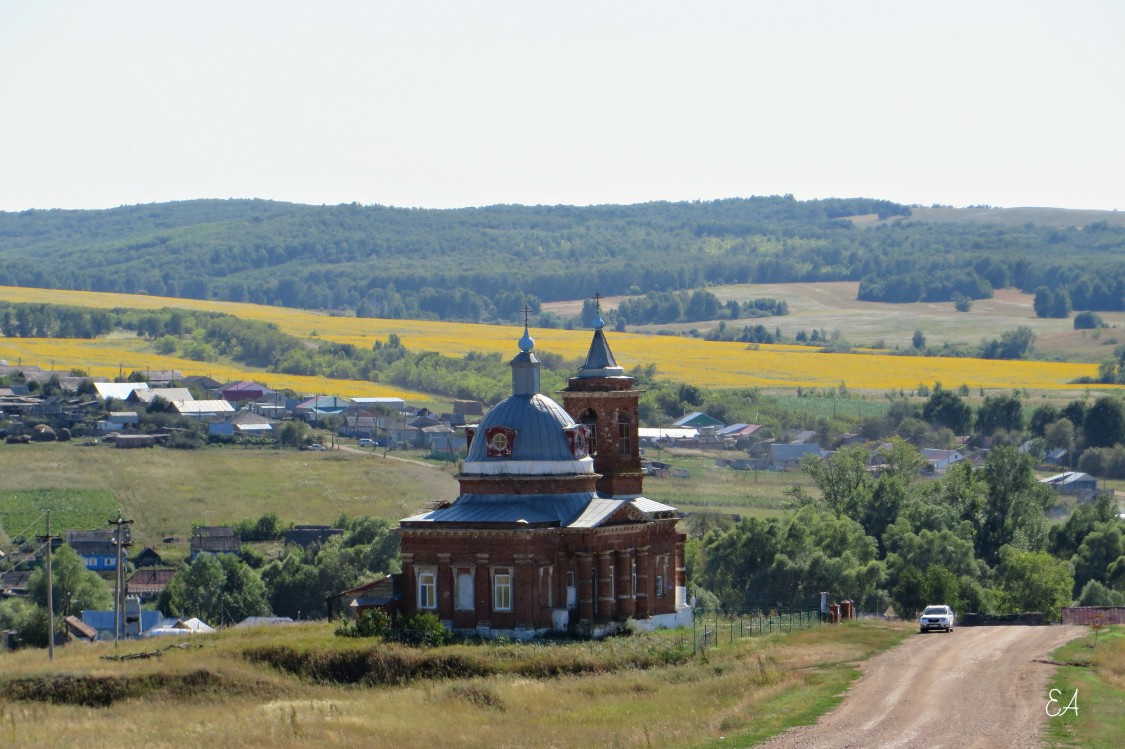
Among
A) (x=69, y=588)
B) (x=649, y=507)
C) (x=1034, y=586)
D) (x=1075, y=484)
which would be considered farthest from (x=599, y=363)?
(x=1075, y=484)

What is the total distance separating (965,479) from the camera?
11475cm

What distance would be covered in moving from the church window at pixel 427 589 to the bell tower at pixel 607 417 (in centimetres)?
900

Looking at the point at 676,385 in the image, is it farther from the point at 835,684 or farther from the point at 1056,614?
the point at 835,684

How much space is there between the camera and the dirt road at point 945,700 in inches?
1823

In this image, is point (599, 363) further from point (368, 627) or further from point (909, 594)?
point (909, 594)

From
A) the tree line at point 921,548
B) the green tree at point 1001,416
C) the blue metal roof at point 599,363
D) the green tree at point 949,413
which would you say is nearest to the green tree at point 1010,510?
the tree line at point 921,548

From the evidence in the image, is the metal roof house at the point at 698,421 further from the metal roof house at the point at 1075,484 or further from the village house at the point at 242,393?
the village house at the point at 242,393

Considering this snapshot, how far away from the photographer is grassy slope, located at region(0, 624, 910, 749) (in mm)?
52000

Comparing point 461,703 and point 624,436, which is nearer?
point 461,703

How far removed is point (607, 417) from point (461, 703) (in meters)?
21.3

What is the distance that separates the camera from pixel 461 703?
57500 mm

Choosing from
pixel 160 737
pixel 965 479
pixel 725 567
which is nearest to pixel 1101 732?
pixel 160 737

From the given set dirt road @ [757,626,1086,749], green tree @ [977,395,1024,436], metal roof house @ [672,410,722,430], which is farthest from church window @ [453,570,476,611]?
metal roof house @ [672,410,722,430]

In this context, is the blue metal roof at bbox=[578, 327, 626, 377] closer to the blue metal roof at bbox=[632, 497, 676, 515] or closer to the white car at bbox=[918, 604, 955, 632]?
the blue metal roof at bbox=[632, 497, 676, 515]
